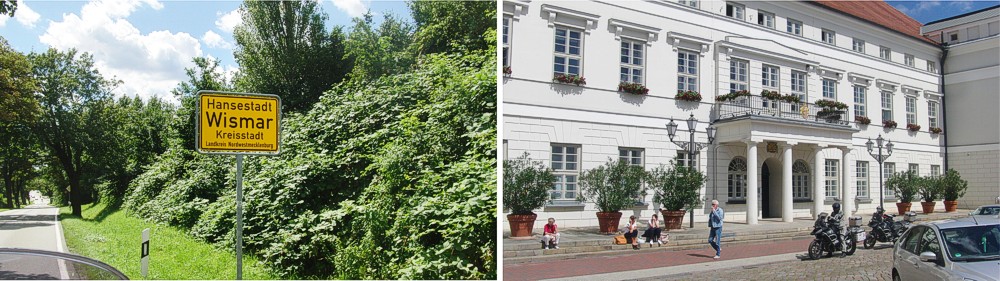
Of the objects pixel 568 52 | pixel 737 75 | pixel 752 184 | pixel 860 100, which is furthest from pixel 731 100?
Result: pixel 568 52

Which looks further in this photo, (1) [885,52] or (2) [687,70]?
(2) [687,70]

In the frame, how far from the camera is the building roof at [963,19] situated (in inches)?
243

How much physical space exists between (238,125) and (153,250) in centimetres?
405

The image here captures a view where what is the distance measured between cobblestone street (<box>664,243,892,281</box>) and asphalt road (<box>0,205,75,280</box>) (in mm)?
5227

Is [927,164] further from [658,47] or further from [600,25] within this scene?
[600,25]

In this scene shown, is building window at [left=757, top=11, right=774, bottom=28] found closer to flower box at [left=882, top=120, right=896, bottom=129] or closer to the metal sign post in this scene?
flower box at [left=882, top=120, right=896, bottom=129]

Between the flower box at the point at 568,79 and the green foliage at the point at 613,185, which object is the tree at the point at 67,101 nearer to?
the flower box at the point at 568,79

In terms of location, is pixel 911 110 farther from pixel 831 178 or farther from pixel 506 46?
pixel 506 46

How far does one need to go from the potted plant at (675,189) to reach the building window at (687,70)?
3.52ft

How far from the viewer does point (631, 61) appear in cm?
749

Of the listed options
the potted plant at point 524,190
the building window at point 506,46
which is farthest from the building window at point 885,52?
the building window at point 506,46

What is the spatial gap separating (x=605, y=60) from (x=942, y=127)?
3.63 metres

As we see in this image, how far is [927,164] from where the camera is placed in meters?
6.76

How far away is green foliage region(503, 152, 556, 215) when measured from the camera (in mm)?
5812
